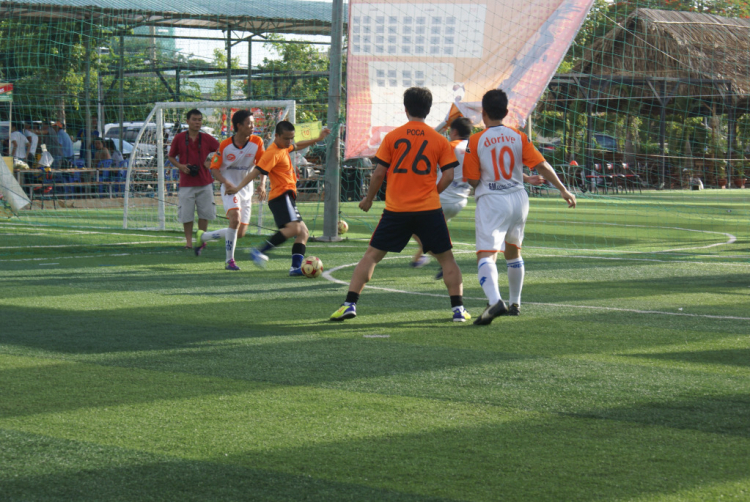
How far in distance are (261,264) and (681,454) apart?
280 inches

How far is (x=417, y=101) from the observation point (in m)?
7.33

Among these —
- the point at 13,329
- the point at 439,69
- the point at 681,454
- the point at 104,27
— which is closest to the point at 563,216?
the point at 439,69

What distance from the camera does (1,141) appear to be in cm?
2430

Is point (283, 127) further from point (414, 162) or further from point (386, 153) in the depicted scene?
point (414, 162)

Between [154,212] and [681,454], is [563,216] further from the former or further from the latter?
[681,454]

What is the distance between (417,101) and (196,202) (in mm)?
6518

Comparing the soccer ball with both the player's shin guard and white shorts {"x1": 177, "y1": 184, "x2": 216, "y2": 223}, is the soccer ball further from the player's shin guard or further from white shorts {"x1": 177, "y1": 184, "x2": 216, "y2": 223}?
white shorts {"x1": 177, "y1": 184, "x2": 216, "y2": 223}

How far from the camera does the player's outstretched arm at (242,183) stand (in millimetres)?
10523

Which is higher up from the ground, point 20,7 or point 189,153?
point 20,7

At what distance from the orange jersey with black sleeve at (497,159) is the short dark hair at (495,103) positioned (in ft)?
0.39

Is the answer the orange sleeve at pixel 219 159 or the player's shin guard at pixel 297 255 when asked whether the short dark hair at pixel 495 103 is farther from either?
the orange sleeve at pixel 219 159

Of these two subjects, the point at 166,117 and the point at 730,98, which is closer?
the point at 166,117

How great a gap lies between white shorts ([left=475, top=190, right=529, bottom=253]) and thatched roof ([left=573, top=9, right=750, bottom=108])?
67.2ft

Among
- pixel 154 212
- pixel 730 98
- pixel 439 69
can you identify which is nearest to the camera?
pixel 439 69
